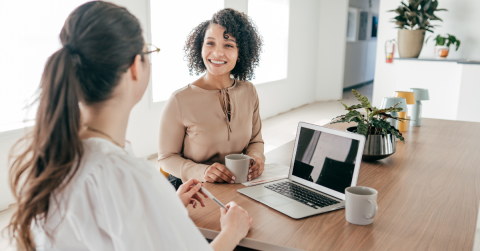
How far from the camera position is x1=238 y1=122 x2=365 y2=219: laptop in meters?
1.21

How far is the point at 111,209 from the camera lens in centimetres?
71

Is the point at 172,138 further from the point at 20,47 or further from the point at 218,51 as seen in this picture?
the point at 20,47

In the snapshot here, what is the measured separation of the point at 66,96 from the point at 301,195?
825mm

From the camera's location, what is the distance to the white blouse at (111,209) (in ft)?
2.31

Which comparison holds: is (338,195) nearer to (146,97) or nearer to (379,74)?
(146,97)

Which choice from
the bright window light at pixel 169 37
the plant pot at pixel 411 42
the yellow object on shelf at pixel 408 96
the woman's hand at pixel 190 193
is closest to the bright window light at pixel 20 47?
the bright window light at pixel 169 37

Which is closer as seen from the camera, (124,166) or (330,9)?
(124,166)

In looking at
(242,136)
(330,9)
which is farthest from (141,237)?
(330,9)

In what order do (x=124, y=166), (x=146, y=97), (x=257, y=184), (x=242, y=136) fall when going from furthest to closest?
(x=146, y=97)
(x=242, y=136)
(x=257, y=184)
(x=124, y=166)

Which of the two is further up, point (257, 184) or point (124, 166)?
point (124, 166)

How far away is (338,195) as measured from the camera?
4.09 ft

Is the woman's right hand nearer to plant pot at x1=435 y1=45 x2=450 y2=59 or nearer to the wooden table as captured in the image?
the wooden table

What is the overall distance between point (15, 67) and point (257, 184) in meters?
2.34

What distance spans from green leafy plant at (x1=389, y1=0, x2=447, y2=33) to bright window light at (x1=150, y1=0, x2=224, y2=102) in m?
2.77
